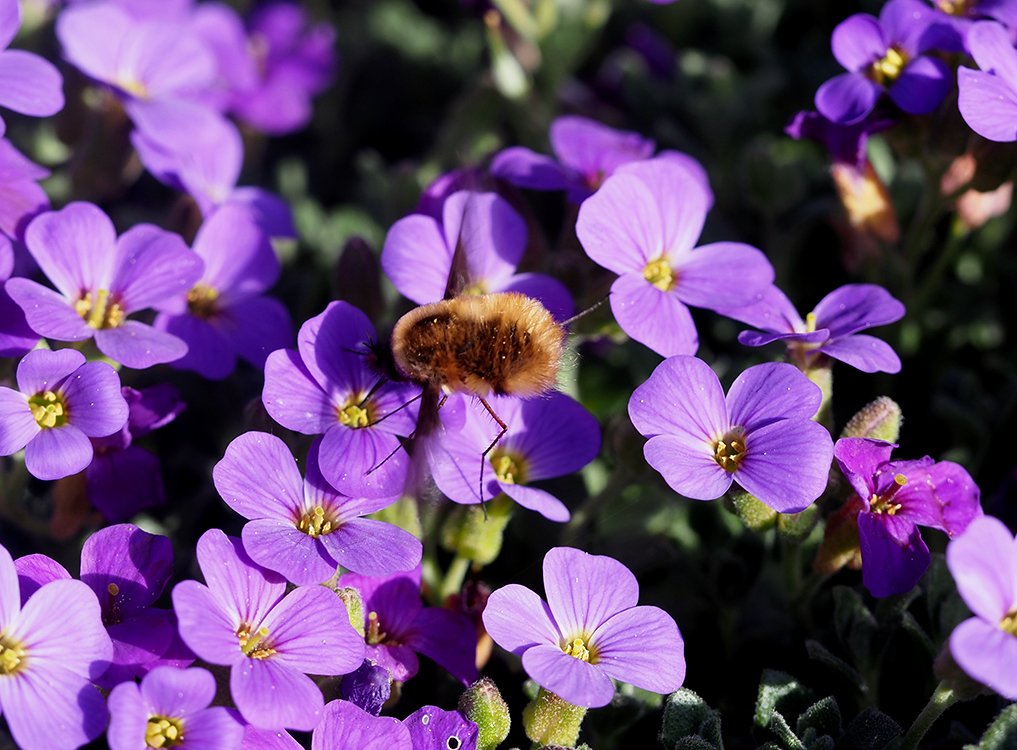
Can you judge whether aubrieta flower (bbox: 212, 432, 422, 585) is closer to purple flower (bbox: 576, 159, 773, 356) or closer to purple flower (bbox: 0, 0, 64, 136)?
purple flower (bbox: 576, 159, 773, 356)

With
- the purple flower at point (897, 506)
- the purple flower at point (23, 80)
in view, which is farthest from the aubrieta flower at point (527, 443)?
the purple flower at point (23, 80)

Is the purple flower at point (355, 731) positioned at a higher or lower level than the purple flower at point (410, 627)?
higher

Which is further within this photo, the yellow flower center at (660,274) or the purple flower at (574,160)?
the purple flower at (574,160)

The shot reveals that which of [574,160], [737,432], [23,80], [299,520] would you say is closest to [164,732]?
[299,520]

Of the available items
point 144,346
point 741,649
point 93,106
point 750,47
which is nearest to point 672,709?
point 741,649

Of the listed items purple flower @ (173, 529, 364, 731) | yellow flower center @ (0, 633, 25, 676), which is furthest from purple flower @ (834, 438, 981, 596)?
yellow flower center @ (0, 633, 25, 676)

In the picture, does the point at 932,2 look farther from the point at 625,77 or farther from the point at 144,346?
the point at 144,346

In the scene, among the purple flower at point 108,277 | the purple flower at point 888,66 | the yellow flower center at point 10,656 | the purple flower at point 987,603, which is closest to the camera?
the purple flower at point 987,603

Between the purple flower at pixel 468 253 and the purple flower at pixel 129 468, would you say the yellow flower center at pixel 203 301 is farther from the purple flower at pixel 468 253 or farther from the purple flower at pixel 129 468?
the purple flower at pixel 468 253
